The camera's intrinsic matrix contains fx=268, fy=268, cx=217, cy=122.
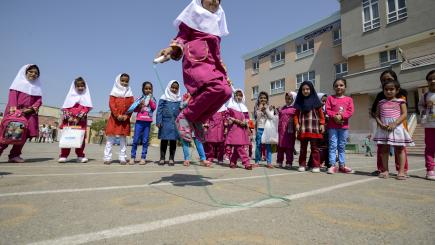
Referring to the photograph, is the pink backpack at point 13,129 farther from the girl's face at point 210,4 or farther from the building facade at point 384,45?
the building facade at point 384,45

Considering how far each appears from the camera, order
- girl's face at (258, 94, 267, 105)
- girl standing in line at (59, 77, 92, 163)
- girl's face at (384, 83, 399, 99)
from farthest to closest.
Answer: girl's face at (258, 94, 267, 105), girl standing in line at (59, 77, 92, 163), girl's face at (384, 83, 399, 99)

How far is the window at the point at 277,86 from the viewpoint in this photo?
1111 inches

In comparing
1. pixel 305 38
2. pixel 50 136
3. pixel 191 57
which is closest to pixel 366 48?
pixel 305 38

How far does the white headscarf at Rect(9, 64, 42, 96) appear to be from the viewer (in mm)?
5868

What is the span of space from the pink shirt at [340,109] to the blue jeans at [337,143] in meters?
0.11

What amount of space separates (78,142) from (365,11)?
2200 centimetres

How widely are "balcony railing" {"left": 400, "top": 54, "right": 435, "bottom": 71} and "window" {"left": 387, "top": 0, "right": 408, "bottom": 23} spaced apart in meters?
3.22

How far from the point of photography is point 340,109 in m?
5.49

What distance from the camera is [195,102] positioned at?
311 centimetres

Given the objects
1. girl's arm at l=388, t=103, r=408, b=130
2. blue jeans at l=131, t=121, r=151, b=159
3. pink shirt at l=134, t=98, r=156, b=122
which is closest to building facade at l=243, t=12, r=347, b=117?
girl's arm at l=388, t=103, r=408, b=130

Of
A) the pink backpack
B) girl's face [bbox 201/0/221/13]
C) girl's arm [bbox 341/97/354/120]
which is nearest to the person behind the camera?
girl's face [bbox 201/0/221/13]

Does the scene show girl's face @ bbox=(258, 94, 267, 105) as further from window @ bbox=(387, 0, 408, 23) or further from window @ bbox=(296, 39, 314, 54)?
window @ bbox=(296, 39, 314, 54)

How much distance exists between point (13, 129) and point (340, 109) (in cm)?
679

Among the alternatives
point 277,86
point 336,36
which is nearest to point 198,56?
point 336,36
